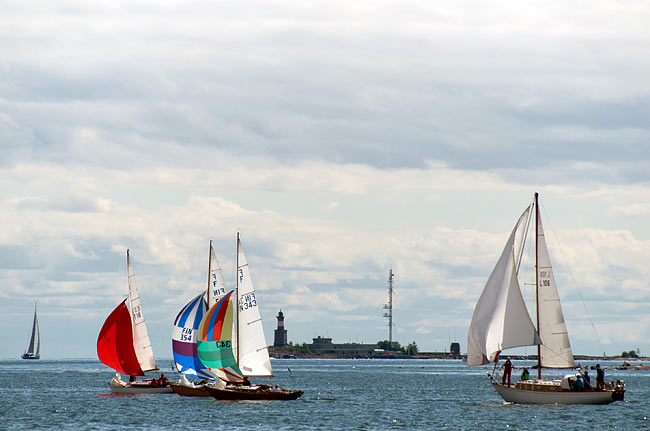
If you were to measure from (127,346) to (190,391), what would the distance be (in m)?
10.8

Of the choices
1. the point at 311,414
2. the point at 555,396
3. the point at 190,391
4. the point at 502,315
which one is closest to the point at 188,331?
the point at 190,391

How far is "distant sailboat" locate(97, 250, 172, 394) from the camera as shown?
88.0m

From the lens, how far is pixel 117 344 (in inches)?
3469

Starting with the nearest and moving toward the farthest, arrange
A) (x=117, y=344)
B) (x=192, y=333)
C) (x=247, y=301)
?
(x=247, y=301)
(x=192, y=333)
(x=117, y=344)

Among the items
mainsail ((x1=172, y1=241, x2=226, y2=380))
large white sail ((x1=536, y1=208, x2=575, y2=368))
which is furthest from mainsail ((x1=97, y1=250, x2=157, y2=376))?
large white sail ((x1=536, y1=208, x2=575, y2=368))

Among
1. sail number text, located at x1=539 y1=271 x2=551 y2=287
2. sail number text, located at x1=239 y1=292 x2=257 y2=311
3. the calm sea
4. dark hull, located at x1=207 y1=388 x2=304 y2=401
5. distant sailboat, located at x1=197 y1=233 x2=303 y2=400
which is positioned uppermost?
sail number text, located at x1=539 y1=271 x2=551 y2=287

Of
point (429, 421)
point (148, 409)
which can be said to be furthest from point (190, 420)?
point (429, 421)

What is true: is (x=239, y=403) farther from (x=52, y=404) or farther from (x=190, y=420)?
(x=52, y=404)

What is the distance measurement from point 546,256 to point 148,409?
29.9 metres

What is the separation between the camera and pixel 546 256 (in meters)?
69.7

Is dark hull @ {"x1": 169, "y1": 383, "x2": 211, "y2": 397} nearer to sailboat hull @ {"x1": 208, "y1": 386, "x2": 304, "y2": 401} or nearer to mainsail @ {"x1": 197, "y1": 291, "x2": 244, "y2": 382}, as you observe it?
sailboat hull @ {"x1": 208, "y1": 386, "x2": 304, "y2": 401}

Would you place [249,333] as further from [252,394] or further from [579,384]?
[579,384]

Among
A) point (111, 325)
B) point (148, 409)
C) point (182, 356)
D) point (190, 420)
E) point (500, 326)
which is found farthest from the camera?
point (111, 325)

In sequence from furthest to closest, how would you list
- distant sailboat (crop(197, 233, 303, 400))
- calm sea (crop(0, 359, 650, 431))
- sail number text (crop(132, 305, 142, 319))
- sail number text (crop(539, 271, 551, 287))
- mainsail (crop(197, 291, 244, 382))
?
sail number text (crop(132, 305, 142, 319)), distant sailboat (crop(197, 233, 303, 400)), mainsail (crop(197, 291, 244, 382)), sail number text (crop(539, 271, 551, 287)), calm sea (crop(0, 359, 650, 431))
